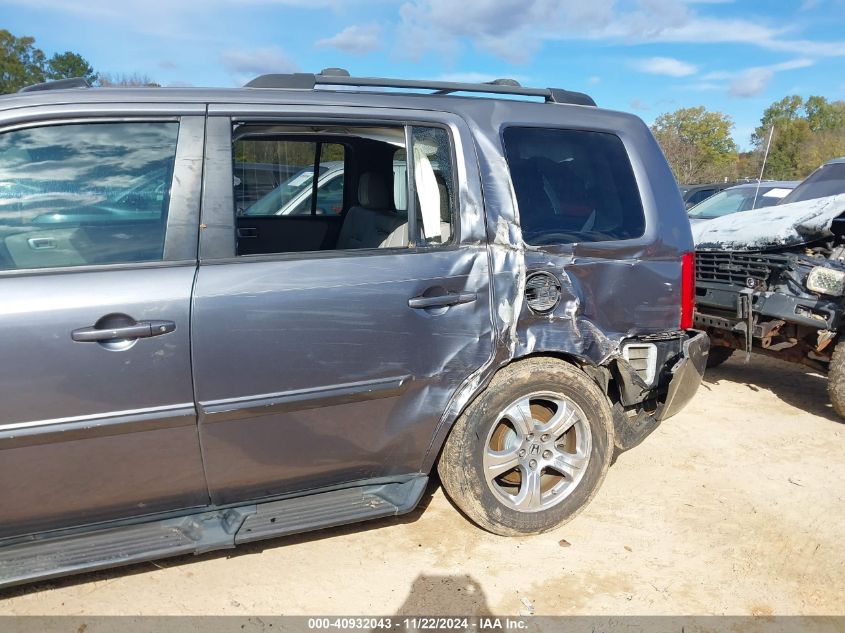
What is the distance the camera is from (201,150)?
2.47 meters

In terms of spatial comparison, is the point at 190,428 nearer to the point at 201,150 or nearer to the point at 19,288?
the point at 19,288

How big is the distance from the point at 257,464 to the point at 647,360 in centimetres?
198

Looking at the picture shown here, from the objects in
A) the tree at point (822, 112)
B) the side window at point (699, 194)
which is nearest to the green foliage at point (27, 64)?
the side window at point (699, 194)

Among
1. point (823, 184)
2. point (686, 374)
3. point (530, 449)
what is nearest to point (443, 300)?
point (530, 449)

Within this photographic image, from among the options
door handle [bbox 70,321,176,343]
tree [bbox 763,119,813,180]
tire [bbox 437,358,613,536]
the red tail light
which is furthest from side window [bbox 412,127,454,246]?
tree [bbox 763,119,813,180]

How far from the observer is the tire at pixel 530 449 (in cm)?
292

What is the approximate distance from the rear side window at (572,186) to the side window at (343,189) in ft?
1.25

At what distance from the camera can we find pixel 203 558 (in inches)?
114

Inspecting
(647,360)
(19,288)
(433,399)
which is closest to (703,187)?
(647,360)

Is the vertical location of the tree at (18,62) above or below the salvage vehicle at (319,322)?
above

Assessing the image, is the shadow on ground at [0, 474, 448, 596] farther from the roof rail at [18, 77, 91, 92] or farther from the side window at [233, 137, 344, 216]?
the roof rail at [18, 77, 91, 92]

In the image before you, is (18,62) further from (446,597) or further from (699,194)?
(446,597)

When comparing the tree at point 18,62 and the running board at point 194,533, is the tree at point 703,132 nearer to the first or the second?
the tree at point 18,62

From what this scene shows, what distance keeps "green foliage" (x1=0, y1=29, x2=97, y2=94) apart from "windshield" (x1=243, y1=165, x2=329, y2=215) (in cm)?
3667
